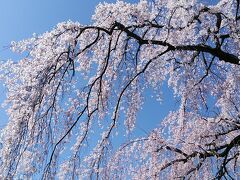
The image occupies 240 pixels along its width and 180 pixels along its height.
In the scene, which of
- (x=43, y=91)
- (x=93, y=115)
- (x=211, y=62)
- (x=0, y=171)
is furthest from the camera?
(x=211, y=62)

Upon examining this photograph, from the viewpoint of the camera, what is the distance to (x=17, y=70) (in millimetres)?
5902

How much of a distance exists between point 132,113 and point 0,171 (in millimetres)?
3015

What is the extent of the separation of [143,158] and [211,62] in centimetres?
225

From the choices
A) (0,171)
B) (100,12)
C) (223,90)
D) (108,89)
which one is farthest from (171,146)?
(0,171)

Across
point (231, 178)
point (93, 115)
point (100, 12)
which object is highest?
point (100, 12)

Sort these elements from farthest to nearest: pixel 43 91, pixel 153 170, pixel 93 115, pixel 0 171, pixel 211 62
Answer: pixel 153 170 < pixel 211 62 < pixel 93 115 < pixel 43 91 < pixel 0 171

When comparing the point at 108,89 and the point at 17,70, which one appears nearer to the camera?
the point at 17,70

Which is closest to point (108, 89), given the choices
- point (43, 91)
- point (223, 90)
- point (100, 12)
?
point (100, 12)

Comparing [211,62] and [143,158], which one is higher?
[211,62]

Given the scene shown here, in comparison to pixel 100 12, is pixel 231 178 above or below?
below

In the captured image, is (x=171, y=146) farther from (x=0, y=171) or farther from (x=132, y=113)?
(x=0, y=171)

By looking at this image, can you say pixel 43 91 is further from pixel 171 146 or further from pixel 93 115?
pixel 171 146

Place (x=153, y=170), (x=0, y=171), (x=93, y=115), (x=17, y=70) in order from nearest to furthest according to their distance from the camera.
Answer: (x=0, y=171) → (x=17, y=70) → (x=93, y=115) → (x=153, y=170)

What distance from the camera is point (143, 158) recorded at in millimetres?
8055
